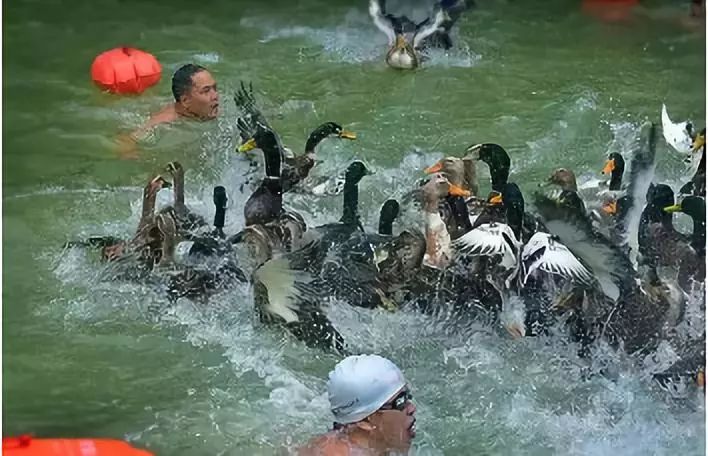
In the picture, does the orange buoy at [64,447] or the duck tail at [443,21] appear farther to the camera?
the duck tail at [443,21]

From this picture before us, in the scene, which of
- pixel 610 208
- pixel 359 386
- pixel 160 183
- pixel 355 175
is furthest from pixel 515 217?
pixel 160 183

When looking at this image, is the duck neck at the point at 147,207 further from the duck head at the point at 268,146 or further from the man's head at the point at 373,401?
the man's head at the point at 373,401

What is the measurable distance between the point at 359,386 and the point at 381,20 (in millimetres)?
634

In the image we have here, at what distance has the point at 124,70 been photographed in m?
1.52

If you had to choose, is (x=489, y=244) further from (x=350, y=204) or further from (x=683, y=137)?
(x=683, y=137)

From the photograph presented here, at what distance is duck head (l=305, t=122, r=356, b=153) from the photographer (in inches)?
61.4

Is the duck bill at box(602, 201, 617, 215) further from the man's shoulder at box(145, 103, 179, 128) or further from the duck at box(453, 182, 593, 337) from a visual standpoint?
the man's shoulder at box(145, 103, 179, 128)

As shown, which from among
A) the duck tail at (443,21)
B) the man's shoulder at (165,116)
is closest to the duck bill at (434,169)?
the duck tail at (443,21)

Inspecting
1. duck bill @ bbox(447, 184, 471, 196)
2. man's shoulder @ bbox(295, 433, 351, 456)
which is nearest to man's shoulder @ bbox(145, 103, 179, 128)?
duck bill @ bbox(447, 184, 471, 196)

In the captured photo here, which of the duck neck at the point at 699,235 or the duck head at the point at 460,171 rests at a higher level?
the duck head at the point at 460,171

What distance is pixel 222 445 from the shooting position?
150 cm

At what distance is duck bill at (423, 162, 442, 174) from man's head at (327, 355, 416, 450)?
0.33 metres

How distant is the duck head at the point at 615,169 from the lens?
1583 mm

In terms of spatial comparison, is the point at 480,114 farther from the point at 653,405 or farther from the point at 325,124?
the point at 653,405
